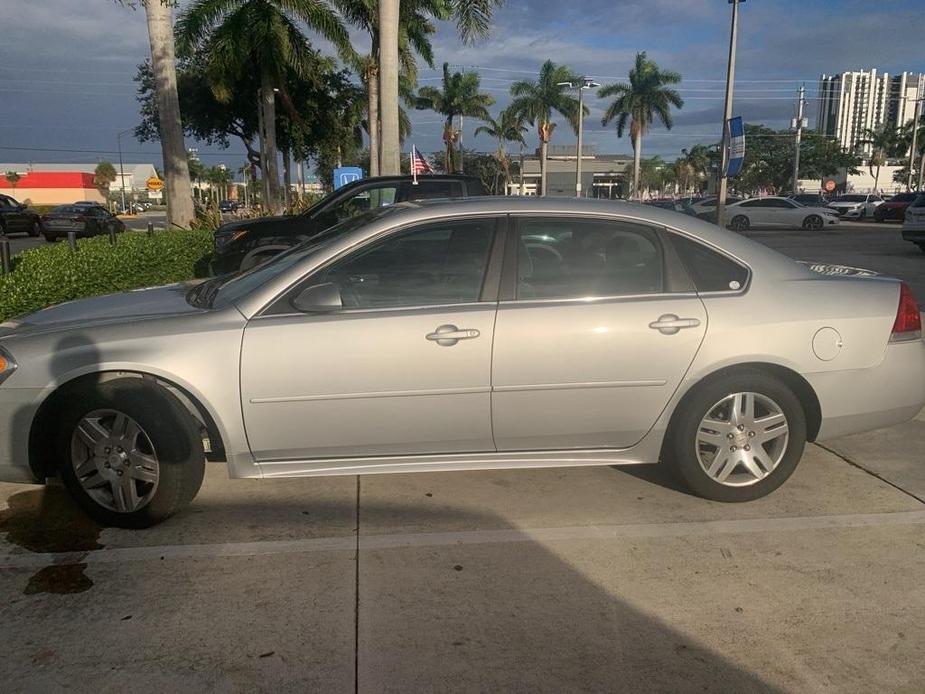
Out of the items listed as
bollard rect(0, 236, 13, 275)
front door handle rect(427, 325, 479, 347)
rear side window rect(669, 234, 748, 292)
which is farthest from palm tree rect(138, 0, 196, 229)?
rear side window rect(669, 234, 748, 292)

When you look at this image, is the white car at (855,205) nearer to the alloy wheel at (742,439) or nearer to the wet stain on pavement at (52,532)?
the alloy wheel at (742,439)

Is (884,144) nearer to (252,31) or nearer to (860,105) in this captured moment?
(860,105)

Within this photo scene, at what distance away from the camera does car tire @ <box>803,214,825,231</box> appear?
107 feet

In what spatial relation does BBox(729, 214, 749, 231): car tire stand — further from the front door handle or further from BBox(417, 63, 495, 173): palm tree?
the front door handle

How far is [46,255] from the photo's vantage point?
7.32 metres

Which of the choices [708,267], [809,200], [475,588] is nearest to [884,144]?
[809,200]

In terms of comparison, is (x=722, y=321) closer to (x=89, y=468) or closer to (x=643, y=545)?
(x=643, y=545)

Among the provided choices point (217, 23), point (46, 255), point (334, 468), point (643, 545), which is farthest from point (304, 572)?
point (217, 23)

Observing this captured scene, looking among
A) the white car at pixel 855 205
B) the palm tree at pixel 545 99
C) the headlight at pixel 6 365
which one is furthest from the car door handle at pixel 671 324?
the palm tree at pixel 545 99

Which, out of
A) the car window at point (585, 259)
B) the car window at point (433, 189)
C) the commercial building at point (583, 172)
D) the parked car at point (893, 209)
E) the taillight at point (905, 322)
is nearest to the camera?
the car window at point (585, 259)

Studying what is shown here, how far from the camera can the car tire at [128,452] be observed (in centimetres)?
354

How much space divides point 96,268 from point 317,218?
3.37 m

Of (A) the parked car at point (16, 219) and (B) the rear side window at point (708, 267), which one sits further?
(A) the parked car at point (16, 219)

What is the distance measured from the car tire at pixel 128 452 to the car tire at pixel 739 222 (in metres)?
32.5
